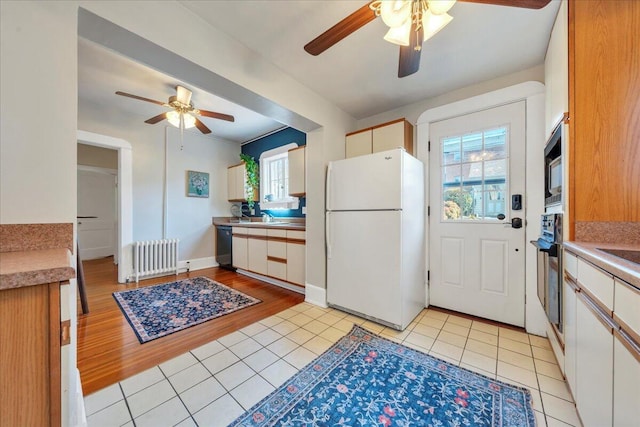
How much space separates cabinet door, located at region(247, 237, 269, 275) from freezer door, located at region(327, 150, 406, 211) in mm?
1446

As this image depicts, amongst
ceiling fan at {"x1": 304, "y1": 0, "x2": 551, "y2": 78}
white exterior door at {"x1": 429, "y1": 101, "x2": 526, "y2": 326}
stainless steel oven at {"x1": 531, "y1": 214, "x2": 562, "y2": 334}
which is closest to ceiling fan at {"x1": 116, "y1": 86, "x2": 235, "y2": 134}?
ceiling fan at {"x1": 304, "y1": 0, "x2": 551, "y2": 78}

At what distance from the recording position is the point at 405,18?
3.94 ft

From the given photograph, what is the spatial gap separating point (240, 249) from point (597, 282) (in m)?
3.78

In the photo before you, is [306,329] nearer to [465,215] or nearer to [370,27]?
[465,215]

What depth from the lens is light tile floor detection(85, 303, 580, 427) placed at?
1.22m

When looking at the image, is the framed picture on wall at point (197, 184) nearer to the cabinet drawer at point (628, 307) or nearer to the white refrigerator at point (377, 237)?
the white refrigerator at point (377, 237)

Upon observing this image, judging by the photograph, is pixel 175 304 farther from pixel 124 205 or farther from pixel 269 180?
pixel 269 180

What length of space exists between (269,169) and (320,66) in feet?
8.10

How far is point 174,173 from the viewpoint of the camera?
3.99 meters

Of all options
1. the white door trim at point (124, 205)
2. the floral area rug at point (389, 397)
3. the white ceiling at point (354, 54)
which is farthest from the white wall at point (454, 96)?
the white door trim at point (124, 205)

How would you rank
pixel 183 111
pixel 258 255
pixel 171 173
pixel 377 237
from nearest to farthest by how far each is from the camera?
1. pixel 377 237
2. pixel 183 111
3. pixel 258 255
4. pixel 171 173

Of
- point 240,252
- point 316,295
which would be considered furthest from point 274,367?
point 240,252

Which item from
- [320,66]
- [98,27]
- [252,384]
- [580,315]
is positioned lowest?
[252,384]

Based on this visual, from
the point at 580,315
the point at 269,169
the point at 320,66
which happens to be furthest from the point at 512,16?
the point at 269,169
